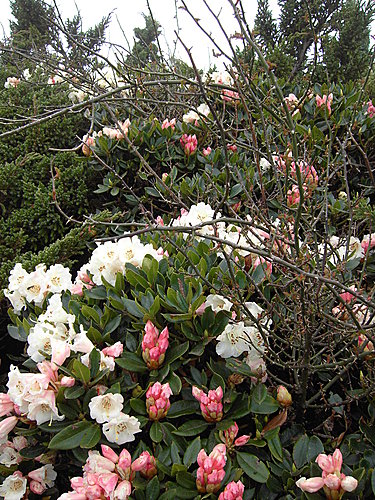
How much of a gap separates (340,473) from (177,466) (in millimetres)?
453

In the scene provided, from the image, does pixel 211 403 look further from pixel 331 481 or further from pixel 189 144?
pixel 189 144

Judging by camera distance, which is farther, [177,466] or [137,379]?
[137,379]

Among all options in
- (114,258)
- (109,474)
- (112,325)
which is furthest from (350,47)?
(109,474)

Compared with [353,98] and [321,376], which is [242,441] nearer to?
[321,376]

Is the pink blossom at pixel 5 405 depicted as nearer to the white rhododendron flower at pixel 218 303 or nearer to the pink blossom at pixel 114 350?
the pink blossom at pixel 114 350

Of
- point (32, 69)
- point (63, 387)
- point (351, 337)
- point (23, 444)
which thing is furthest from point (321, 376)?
point (32, 69)

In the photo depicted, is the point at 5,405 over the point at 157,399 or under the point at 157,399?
under

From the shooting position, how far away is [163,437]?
Answer: 1.43m

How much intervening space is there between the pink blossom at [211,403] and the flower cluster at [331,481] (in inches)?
11.9

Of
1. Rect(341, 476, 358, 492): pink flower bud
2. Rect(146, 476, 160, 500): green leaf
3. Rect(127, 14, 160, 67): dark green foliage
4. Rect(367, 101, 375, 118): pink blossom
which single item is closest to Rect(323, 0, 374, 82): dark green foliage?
Rect(127, 14, 160, 67): dark green foliage

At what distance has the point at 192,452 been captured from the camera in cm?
137

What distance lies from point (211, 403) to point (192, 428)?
106 millimetres

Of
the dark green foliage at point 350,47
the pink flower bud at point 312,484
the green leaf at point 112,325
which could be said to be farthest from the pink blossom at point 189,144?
the dark green foliage at point 350,47

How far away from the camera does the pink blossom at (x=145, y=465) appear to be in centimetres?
133
